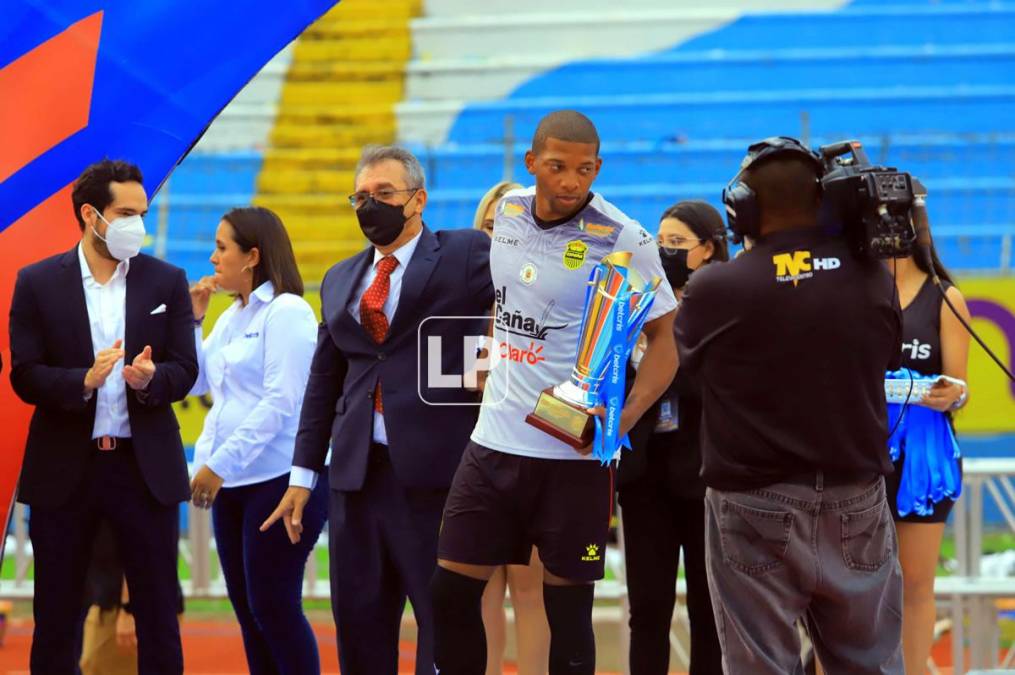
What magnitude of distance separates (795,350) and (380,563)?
1517mm

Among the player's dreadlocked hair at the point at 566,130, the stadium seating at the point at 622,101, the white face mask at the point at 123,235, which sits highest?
the stadium seating at the point at 622,101

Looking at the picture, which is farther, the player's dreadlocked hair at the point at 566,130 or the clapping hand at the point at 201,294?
the clapping hand at the point at 201,294

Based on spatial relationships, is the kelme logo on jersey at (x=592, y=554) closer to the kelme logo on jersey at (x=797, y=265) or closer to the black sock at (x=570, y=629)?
the black sock at (x=570, y=629)

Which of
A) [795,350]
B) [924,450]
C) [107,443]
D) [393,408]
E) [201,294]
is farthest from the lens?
[201,294]

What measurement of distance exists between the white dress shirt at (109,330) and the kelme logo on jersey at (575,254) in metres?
1.54

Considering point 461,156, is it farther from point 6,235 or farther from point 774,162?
point 774,162

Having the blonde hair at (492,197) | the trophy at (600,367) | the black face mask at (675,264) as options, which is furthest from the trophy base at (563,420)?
the blonde hair at (492,197)

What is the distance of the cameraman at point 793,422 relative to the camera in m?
3.12

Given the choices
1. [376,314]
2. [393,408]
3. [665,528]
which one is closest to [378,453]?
[393,408]

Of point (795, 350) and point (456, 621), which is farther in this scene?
point (456, 621)

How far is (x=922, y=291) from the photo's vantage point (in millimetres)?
4668

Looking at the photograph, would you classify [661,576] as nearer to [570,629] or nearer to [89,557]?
[570,629]

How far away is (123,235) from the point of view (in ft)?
14.4

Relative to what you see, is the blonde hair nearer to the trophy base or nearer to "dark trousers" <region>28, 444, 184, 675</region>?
"dark trousers" <region>28, 444, 184, 675</region>
